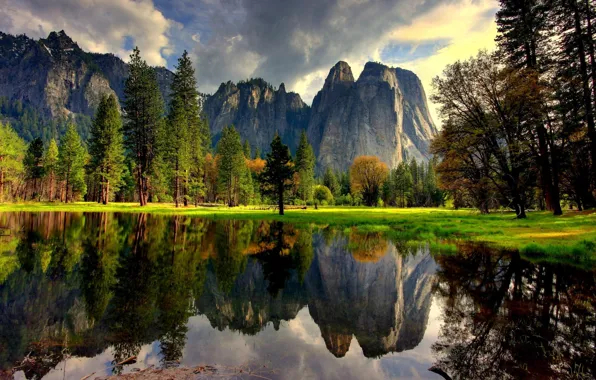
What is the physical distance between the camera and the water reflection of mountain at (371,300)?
6.10 meters

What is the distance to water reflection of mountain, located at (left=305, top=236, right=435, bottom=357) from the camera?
20.0 ft

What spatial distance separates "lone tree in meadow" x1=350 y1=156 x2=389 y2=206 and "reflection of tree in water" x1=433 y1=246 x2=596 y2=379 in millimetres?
78401

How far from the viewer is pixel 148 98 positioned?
49.1 metres

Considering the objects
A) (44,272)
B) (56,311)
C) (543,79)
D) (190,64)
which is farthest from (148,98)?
(543,79)

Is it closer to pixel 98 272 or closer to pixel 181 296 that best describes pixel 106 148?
pixel 98 272

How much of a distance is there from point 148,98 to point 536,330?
55568 mm

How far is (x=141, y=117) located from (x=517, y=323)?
54349 mm

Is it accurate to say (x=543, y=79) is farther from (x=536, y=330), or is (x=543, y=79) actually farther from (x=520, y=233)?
(x=536, y=330)

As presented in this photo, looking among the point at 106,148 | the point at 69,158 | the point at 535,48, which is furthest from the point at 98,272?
the point at 69,158

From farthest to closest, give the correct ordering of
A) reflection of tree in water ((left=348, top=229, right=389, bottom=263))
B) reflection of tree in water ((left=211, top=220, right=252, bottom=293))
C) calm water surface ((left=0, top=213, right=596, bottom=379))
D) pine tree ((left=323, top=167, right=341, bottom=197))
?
1. pine tree ((left=323, top=167, right=341, bottom=197))
2. reflection of tree in water ((left=348, top=229, right=389, bottom=263))
3. reflection of tree in water ((left=211, top=220, right=252, bottom=293))
4. calm water surface ((left=0, top=213, right=596, bottom=379))

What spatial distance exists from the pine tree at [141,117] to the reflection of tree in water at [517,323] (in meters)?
49.5

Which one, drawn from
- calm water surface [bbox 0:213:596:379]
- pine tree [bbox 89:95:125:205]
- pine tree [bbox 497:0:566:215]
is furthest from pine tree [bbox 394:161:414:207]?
calm water surface [bbox 0:213:596:379]

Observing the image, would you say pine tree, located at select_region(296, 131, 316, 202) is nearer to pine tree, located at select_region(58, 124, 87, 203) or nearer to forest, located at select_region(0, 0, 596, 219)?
forest, located at select_region(0, 0, 596, 219)

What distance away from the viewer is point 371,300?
8508 mm
